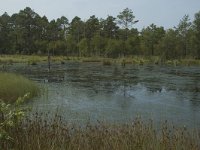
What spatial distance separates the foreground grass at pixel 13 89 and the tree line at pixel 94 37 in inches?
2258

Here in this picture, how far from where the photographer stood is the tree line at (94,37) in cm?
7775

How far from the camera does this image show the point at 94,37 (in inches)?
3334

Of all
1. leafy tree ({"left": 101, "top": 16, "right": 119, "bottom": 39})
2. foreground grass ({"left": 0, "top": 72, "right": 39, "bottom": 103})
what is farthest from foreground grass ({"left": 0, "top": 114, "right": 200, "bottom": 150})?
leafy tree ({"left": 101, "top": 16, "right": 119, "bottom": 39})

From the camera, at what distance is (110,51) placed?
7794 centimetres

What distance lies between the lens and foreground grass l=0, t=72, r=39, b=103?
704 inches

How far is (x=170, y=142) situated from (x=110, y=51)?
70.2m

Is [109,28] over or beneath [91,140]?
over

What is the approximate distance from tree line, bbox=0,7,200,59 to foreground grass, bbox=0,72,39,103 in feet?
188

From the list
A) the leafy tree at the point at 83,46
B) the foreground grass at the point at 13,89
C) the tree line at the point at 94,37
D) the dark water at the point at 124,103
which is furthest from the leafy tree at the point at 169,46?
the foreground grass at the point at 13,89

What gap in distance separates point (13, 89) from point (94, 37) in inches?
2623

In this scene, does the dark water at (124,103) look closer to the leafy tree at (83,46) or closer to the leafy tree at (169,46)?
the leafy tree at (169,46)

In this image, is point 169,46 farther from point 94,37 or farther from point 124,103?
point 124,103

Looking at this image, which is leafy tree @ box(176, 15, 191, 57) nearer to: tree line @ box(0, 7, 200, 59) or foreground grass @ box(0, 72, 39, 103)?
tree line @ box(0, 7, 200, 59)

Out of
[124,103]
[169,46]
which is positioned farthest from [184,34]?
[124,103]
